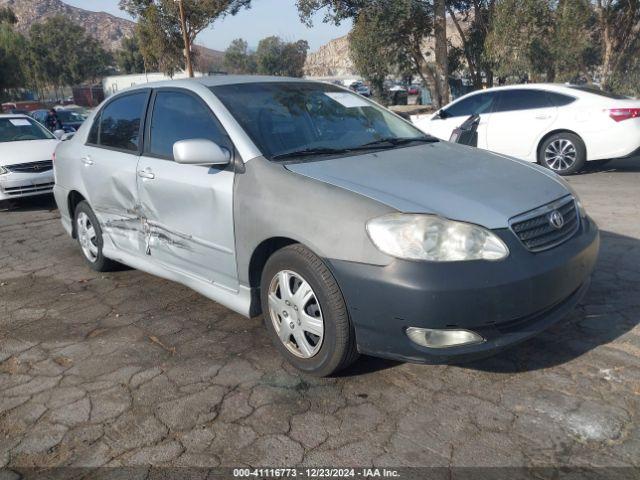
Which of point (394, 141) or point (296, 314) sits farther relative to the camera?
point (394, 141)

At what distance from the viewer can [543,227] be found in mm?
2920

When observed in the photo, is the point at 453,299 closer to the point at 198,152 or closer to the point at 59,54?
the point at 198,152

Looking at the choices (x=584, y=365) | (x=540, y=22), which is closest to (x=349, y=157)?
(x=584, y=365)

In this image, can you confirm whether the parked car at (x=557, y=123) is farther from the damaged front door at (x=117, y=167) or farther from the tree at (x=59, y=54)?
the tree at (x=59, y=54)

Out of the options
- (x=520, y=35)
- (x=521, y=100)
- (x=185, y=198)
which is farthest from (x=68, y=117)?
(x=185, y=198)

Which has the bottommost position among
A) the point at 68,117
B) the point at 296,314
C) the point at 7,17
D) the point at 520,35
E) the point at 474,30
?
the point at 296,314

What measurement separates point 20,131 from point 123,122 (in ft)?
19.7

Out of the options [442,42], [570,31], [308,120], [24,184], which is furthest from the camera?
[442,42]

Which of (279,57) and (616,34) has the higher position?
(279,57)

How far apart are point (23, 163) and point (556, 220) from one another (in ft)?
26.0

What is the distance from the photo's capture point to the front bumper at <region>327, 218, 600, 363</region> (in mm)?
2578

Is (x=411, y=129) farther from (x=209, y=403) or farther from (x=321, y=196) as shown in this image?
(x=209, y=403)

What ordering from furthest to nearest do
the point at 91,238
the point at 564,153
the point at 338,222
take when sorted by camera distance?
the point at 564,153, the point at 91,238, the point at 338,222

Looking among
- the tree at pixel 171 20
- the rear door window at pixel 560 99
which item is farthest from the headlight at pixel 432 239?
A: the tree at pixel 171 20
